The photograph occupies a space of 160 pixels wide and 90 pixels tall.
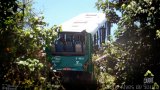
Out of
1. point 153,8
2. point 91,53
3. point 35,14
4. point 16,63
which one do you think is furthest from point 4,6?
point 91,53

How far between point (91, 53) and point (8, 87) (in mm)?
6723

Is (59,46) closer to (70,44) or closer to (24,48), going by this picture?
(70,44)

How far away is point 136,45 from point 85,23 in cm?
462

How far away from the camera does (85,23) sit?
904 inches

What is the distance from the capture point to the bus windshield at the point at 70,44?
20844 mm

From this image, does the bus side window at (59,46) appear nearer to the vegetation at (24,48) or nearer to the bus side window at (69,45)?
the bus side window at (69,45)

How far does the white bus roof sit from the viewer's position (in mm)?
21531

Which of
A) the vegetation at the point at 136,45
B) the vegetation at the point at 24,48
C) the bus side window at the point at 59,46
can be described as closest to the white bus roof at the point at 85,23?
the bus side window at the point at 59,46

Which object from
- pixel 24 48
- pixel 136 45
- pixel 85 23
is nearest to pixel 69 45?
pixel 85 23

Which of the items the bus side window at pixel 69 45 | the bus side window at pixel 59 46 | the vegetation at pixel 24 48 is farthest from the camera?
the bus side window at pixel 59 46

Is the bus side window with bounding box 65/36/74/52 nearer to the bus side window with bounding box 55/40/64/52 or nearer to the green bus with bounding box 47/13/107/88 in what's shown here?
the green bus with bounding box 47/13/107/88

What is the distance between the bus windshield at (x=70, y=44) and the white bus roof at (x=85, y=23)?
1.02 feet

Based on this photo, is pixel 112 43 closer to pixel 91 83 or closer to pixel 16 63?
pixel 91 83

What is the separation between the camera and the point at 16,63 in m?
16.2
